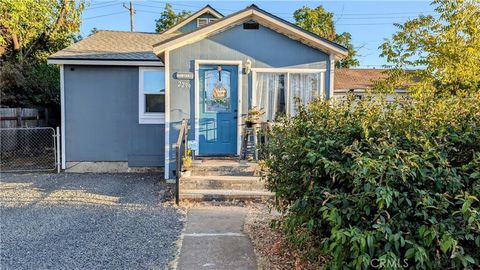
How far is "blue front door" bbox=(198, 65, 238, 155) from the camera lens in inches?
325

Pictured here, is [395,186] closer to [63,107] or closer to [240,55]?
[240,55]

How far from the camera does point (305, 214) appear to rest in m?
2.77

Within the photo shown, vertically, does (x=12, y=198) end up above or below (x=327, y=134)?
below

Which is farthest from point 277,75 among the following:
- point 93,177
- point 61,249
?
point 61,249

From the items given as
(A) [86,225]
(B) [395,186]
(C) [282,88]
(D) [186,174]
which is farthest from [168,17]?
(B) [395,186]

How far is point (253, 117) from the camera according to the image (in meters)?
8.24

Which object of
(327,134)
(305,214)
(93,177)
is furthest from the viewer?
(93,177)

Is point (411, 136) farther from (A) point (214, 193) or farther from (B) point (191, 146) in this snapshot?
(B) point (191, 146)

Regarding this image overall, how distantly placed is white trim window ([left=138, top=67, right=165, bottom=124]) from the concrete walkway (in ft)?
13.8

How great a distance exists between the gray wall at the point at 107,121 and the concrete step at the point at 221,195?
10.5 feet

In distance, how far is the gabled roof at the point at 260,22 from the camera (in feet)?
25.8

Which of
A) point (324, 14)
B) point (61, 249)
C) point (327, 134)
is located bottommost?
point (61, 249)

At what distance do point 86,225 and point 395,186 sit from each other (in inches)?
177

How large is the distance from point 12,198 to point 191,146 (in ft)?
11.9
